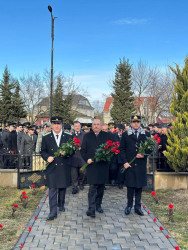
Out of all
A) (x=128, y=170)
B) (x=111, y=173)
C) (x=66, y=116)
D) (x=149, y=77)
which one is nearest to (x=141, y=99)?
(x=149, y=77)

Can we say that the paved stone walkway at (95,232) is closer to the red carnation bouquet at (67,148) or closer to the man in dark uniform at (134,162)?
the man in dark uniform at (134,162)

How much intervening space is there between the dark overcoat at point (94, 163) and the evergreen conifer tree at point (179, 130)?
3.26 meters

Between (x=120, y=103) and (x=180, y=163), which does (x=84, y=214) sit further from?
(x=120, y=103)

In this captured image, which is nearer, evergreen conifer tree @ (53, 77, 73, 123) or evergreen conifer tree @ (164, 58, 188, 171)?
evergreen conifer tree @ (164, 58, 188, 171)

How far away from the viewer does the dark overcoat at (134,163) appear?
623 cm

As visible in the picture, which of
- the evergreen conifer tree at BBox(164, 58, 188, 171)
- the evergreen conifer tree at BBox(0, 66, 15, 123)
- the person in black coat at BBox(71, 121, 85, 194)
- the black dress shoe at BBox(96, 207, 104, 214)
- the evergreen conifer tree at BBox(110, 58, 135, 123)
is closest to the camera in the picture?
the black dress shoe at BBox(96, 207, 104, 214)

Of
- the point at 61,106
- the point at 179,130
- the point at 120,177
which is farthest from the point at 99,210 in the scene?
the point at 61,106

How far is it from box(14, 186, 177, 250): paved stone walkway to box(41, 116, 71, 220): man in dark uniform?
0.45m

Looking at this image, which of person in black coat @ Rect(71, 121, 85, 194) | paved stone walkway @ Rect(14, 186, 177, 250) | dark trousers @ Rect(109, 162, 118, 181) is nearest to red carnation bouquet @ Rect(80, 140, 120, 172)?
paved stone walkway @ Rect(14, 186, 177, 250)

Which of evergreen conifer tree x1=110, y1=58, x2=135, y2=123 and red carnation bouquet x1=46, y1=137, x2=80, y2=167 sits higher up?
evergreen conifer tree x1=110, y1=58, x2=135, y2=123

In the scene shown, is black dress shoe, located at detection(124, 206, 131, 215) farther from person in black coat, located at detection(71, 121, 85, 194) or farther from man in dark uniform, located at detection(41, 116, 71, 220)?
person in black coat, located at detection(71, 121, 85, 194)

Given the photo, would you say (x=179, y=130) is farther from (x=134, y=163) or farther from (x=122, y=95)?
(x=122, y=95)

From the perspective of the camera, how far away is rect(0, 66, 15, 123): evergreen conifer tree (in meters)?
37.4

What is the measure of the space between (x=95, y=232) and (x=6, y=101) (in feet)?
114
